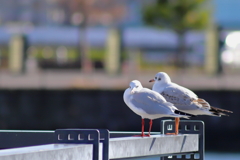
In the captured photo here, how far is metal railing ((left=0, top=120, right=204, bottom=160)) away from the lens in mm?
2334

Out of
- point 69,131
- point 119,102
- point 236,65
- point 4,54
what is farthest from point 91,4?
point 69,131

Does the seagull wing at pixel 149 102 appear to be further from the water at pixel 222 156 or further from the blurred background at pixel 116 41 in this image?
the blurred background at pixel 116 41

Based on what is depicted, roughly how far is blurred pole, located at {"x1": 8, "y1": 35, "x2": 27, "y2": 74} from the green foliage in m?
5.56

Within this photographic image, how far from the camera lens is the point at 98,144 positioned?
8.55 feet

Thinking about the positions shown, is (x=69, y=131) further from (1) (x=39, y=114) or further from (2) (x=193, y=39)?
(2) (x=193, y=39)

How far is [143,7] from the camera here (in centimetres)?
2748

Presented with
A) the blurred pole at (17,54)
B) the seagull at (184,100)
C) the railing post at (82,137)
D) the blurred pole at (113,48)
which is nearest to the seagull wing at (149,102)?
Answer: the seagull at (184,100)

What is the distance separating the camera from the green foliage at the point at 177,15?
2628 centimetres

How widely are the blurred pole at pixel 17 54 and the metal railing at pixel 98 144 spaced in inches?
864

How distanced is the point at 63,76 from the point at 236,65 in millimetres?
7653

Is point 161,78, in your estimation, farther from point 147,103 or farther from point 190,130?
point 190,130

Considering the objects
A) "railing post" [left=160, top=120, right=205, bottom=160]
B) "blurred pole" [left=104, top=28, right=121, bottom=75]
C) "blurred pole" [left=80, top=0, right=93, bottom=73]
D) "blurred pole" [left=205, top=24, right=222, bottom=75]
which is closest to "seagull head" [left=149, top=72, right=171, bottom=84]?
"railing post" [left=160, top=120, right=205, bottom=160]

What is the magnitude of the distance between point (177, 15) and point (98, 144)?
24.2 meters

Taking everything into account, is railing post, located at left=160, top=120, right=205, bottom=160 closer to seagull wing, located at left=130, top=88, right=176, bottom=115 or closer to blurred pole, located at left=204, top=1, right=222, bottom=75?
seagull wing, located at left=130, top=88, right=176, bottom=115
